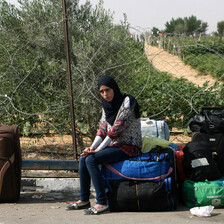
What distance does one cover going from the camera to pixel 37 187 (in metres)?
4.84

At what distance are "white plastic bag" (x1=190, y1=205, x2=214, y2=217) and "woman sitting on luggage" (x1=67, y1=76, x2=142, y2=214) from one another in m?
0.79

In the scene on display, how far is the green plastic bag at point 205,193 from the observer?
3.80m

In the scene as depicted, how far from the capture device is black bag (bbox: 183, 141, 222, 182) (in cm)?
394

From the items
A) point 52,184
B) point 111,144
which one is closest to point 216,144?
point 111,144

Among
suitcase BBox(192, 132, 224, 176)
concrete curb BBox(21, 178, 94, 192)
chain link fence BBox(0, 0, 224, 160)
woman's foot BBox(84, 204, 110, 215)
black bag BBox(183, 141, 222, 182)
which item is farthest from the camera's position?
chain link fence BBox(0, 0, 224, 160)

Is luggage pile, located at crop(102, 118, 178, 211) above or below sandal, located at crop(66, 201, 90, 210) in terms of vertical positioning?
above

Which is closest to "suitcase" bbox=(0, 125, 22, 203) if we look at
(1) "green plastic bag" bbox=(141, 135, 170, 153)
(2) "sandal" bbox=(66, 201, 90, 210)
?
(2) "sandal" bbox=(66, 201, 90, 210)

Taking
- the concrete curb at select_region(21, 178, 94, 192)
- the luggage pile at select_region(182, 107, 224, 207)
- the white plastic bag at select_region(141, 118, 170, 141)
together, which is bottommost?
the concrete curb at select_region(21, 178, 94, 192)

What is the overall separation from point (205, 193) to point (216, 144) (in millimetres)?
726

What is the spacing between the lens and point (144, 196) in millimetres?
3736

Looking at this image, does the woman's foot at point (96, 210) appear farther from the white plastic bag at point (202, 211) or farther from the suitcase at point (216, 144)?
the suitcase at point (216, 144)

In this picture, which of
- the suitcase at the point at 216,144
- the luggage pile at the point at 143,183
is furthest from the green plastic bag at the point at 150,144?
the suitcase at the point at 216,144

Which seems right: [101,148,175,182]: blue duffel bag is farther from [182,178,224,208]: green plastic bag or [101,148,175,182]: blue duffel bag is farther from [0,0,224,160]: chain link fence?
[0,0,224,160]: chain link fence

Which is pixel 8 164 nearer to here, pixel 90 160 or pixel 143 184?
pixel 90 160
